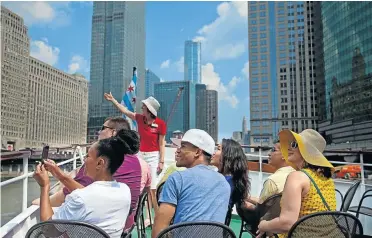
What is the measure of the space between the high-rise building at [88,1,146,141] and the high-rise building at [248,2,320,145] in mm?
65445

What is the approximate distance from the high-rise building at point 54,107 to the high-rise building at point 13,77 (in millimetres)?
2777

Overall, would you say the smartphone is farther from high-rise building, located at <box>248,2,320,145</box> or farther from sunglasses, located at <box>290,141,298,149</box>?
high-rise building, located at <box>248,2,320,145</box>

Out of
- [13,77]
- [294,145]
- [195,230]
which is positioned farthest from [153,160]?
[13,77]

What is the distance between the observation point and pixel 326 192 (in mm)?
2107

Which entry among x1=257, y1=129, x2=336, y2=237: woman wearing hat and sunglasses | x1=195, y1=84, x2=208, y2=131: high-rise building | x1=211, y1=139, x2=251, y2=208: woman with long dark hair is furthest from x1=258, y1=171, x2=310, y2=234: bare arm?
x1=195, y1=84, x2=208, y2=131: high-rise building

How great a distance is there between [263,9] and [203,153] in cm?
11439

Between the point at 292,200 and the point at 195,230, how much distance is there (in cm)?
64

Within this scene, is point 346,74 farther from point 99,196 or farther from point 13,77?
point 13,77

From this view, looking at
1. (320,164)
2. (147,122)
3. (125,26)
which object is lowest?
(320,164)

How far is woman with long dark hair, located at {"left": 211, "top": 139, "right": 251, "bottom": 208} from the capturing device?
9.36 ft

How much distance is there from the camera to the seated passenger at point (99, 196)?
72.3 inches

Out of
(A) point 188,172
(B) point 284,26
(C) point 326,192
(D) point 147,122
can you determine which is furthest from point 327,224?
(B) point 284,26

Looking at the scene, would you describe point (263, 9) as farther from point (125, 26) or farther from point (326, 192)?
point (326, 192)

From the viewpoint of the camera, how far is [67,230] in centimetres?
169
